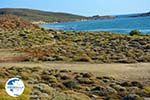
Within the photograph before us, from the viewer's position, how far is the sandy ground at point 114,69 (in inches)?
1080

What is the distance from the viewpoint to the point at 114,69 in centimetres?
3047

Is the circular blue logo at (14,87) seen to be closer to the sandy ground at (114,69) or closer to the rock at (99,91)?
the rock at (99,91)

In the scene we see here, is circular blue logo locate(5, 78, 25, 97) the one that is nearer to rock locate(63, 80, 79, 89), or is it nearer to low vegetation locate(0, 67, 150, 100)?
low vegetation locate(0, 67, 150, 100)

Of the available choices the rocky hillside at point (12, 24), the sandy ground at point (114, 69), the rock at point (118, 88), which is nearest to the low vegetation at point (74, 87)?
the rock at point (118, 88)

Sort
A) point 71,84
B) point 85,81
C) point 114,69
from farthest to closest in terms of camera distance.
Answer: point 114,69
point 85,81
point 71,84

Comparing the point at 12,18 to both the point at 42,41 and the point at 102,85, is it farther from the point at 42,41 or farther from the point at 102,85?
the point at 102,85

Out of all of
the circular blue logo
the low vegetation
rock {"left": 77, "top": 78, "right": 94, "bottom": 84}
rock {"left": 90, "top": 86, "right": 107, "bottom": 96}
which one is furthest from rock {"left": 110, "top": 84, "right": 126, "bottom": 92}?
the circular blue logo

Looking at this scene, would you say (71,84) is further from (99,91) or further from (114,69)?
(114,69)

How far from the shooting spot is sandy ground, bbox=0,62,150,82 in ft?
90.0

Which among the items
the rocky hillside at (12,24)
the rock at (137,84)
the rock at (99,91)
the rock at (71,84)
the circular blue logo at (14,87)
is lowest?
the rocky hillside at (12,24)

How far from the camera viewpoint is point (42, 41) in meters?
51.0

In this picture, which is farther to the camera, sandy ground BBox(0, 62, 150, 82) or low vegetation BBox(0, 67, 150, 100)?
sandy ground BBox(0, 62, 150, 82)

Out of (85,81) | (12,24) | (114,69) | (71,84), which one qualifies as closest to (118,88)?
(71,84)

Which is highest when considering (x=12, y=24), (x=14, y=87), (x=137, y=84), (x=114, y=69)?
(x=14, y=87)
